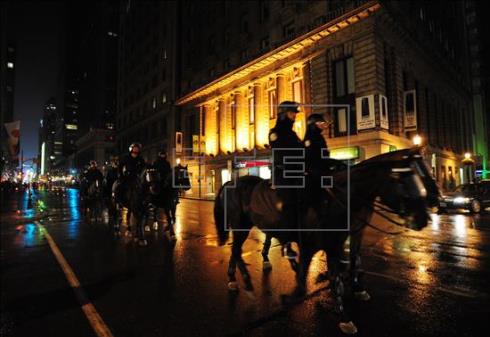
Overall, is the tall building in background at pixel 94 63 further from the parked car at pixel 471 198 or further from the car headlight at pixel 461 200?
the car headlight at pixel 461 200

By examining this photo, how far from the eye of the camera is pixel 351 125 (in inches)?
1059

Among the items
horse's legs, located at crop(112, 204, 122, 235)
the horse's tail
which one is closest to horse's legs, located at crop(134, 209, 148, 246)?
horse's legs, located at crop(112, 204, 122, 235)

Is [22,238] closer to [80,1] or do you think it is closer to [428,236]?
[428,236]

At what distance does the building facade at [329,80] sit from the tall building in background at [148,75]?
12.2 feet

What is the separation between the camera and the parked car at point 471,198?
1647 cm

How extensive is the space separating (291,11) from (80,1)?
499 feet

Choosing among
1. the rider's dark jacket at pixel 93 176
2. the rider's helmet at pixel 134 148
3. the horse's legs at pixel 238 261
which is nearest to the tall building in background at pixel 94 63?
the rider's dark jacket at pixel 93 176

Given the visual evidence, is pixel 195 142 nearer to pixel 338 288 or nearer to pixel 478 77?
pixel 338 288

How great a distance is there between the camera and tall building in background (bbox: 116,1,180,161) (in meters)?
53.9

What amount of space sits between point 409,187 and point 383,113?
76.2ft

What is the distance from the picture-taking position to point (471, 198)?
1653cm

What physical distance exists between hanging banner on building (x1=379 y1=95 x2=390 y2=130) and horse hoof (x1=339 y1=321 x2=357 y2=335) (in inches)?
909

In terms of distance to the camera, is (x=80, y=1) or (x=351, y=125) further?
(x=80, y=1)

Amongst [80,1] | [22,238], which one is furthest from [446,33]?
[80,1]
